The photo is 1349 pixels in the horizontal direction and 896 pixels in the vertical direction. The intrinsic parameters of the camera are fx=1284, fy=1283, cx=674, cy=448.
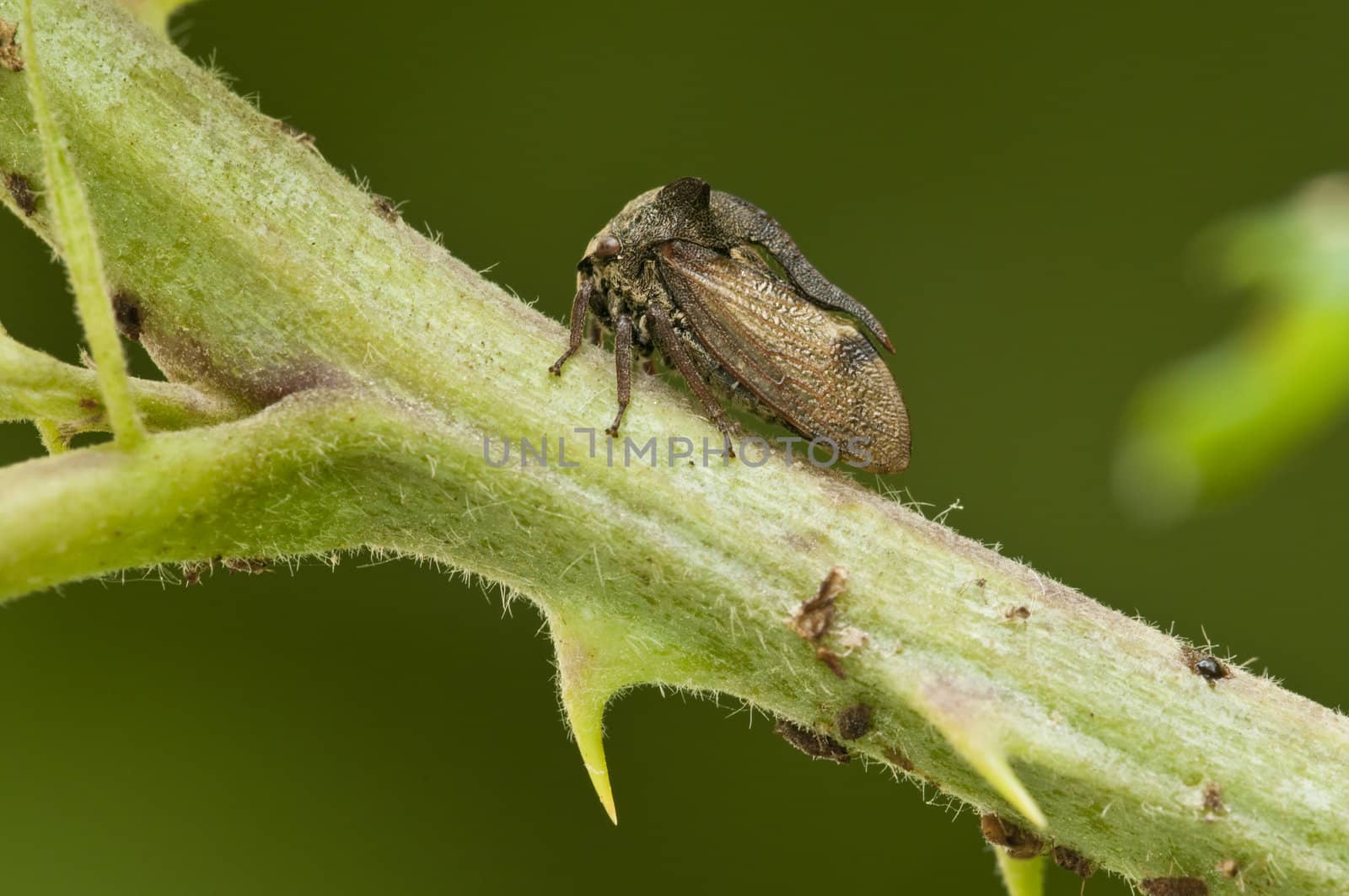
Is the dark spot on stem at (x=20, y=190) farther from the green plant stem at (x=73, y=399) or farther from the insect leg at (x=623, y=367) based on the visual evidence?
the insect leg at (x=623, y=367)

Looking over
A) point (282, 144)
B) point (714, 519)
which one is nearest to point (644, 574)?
point (714, 519)

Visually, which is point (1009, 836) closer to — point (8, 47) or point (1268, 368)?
point (1268, 368)

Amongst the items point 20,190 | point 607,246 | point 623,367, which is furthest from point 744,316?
point 20,190

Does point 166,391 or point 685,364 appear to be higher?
point 685,364

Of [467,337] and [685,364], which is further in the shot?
[685,364]

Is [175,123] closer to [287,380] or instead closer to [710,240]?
[287,380]

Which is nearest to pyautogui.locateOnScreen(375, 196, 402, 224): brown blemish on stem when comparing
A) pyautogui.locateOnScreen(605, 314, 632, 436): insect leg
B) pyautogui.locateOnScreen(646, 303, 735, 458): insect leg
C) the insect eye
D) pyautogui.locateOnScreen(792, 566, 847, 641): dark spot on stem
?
pyautogui.locateOnScreen(605, 314, 632, 436): insect leg

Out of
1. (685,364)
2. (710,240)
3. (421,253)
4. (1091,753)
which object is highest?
(710,240)
